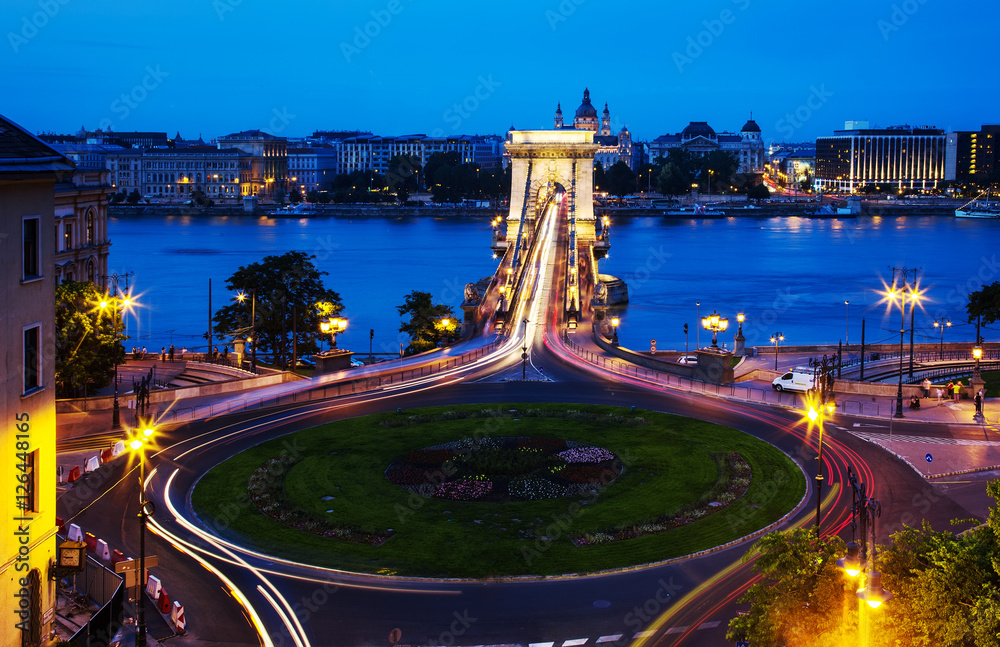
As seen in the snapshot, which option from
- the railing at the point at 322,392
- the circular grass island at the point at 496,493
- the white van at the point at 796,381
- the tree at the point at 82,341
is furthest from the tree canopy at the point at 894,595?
the tree at the point at 82,341

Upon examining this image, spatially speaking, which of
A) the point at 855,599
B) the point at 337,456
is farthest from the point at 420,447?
the point at 855,599

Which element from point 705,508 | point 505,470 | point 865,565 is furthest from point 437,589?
point 865,565

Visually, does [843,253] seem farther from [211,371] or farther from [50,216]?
[50,216]

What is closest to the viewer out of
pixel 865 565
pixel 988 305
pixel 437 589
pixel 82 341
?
pixel 865 565

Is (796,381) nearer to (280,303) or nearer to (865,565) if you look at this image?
(280,303)

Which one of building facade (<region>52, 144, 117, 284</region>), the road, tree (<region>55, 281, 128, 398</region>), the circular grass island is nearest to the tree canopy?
the road

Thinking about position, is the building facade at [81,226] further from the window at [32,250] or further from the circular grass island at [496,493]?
the window at [32,250]

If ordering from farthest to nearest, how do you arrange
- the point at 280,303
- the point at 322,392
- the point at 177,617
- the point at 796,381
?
the point at 280,303 → the point at 796,381 → the point at 322,392 → the point at 177,617

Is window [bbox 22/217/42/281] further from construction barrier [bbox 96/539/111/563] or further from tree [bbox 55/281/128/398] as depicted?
tree [bbox 55/281/128/398]
